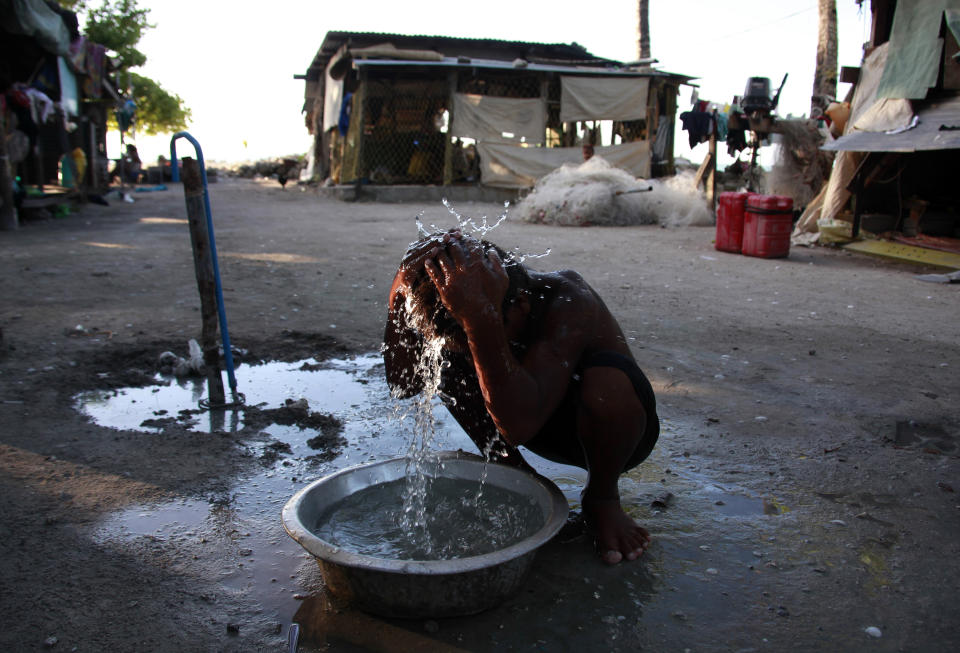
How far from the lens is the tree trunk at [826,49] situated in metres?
15.9

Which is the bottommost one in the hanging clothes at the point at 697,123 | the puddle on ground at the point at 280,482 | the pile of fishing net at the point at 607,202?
the puddle on ground at the point at 280,482

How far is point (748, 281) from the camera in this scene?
21.8ft

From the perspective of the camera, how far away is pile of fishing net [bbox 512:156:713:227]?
38.9 ft

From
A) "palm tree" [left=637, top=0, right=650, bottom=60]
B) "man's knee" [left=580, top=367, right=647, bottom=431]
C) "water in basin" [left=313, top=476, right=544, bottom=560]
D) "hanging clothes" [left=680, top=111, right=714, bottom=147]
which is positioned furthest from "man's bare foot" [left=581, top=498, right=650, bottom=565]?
"palm tree" [left=637, top=0, right=650, bottom=60]

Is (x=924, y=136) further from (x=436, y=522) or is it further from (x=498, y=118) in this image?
(x=498, y=118)

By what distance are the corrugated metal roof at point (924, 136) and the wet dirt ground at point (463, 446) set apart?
2762 mm

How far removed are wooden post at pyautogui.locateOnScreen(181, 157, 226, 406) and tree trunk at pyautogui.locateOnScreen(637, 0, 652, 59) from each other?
1808 cm

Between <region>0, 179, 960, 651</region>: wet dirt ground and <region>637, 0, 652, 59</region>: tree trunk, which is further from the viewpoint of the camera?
<region>637, 0, 652, 59</region>: tree trunk

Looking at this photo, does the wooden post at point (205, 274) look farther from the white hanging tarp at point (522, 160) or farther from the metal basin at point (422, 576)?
the white hanging tarp at point (522, 160)

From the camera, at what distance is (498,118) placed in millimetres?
16031

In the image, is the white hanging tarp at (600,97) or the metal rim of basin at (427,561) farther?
the white hanging tarp at (600,97)

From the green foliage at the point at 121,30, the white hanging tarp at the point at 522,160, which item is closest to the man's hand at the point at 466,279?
the white hanging tarp at the point at 522,160

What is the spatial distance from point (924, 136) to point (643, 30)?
12.7 m

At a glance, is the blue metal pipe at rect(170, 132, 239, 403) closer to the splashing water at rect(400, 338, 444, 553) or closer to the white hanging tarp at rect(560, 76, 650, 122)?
the splashing water at rect(400, 338, 444, 553)
